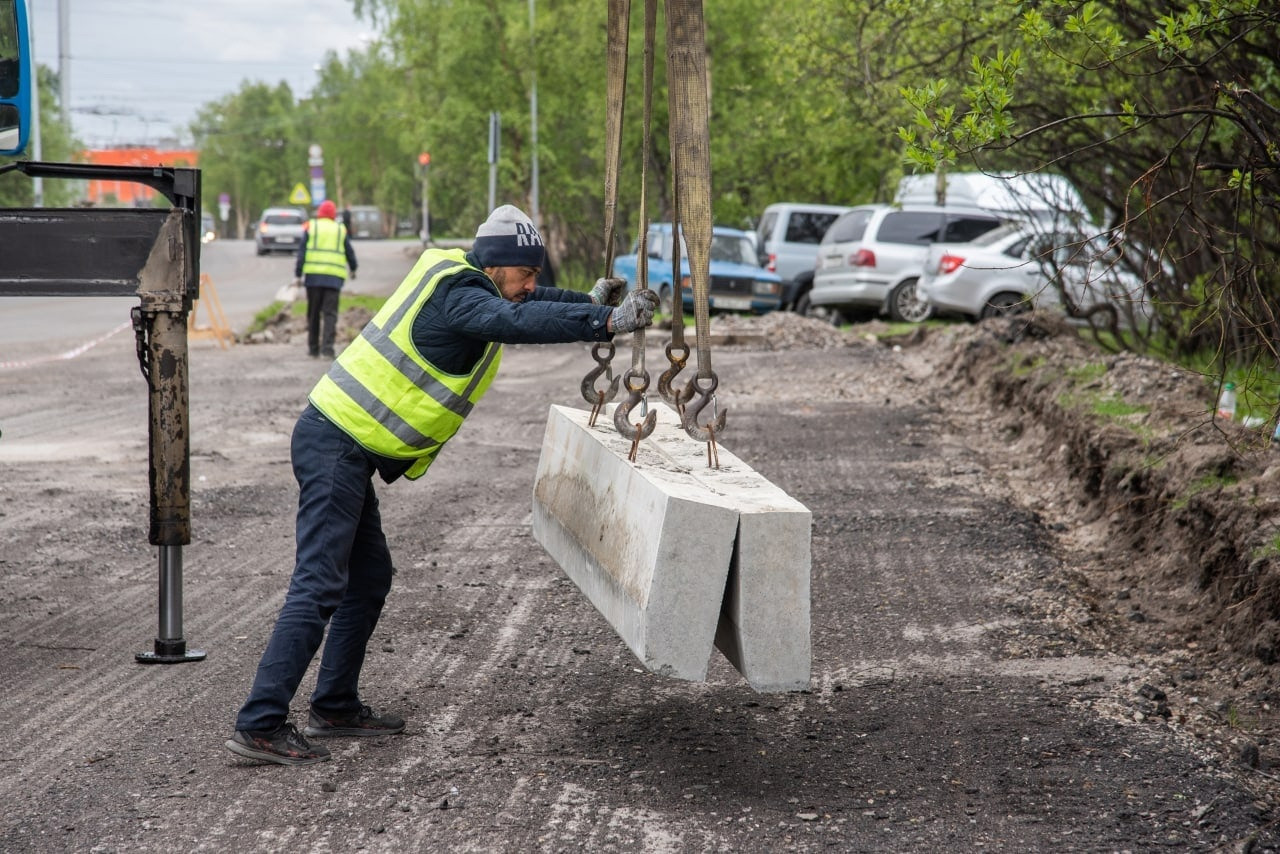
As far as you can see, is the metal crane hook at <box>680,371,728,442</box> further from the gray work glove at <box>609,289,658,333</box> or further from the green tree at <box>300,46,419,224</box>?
the green tree at <box>300,46,419,224</box>

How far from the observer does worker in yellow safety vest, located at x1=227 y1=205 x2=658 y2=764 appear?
439 cm

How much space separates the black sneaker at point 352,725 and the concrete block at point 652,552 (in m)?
0.81

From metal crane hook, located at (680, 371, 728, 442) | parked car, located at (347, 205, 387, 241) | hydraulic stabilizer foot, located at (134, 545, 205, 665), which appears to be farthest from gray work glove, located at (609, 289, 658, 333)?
parked car, located at (347, 205, 387, 241)

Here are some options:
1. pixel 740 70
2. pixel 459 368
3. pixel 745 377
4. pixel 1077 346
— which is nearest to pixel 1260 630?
pixel 459 368

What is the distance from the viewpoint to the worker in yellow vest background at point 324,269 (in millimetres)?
17219

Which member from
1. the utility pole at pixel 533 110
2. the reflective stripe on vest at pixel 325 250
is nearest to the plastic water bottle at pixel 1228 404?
the reflective stripe on vest at pixel 325 250

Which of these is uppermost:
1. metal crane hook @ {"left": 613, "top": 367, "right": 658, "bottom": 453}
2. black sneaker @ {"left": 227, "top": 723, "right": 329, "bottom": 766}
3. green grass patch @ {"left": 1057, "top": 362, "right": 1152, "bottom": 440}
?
metal crane hook @ {"left": 613, "top": 367, "right": 658, "bottom": 453}

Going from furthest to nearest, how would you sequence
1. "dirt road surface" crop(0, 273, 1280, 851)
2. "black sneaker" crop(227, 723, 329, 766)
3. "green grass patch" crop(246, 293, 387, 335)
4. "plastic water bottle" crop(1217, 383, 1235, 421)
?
"green grass patch" crop(246, 293, 387, 335) → "plastic water bottle" crop(1217, 383, 1235, 421) → "black sneaker" crop(227, 723, 329, 766) → "dirt road surface" crop(0, 273, 1280, 851)

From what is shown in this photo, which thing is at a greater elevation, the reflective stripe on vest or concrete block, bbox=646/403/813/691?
the reflective stripe on vest

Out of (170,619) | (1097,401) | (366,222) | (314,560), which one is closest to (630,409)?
(314,560)

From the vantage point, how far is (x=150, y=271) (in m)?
5.27

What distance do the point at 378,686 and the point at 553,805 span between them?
4.70ft

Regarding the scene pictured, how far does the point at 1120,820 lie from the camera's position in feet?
13.1

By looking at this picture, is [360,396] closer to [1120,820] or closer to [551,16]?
[1120,820]
